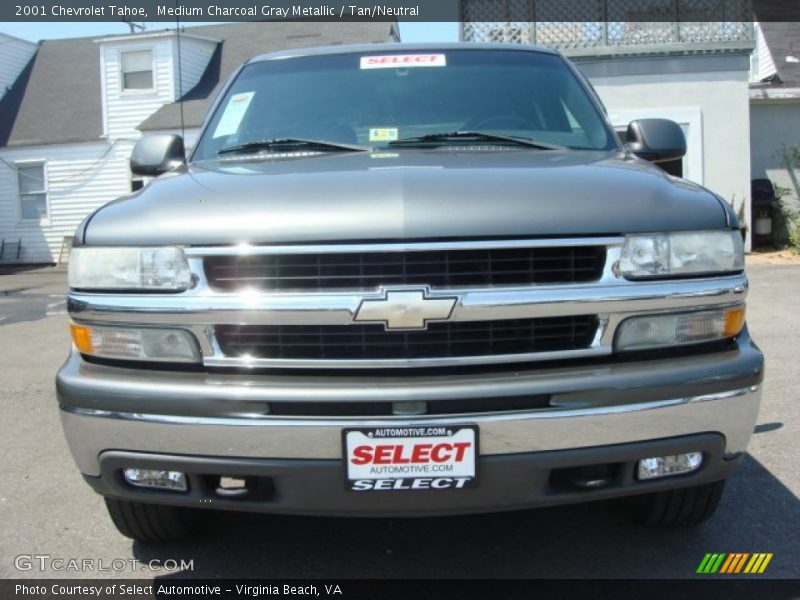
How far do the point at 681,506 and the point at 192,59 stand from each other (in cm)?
1869

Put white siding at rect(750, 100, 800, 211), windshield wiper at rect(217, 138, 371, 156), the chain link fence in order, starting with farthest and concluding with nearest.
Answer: white siding at rect(750, 100, 800, 211) → the chain link fence → windshield wiper at rect(217, 138, 371, 156)

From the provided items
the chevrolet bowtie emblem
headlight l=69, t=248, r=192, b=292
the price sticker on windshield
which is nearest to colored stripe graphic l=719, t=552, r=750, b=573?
the chevrolet bowtie emblem

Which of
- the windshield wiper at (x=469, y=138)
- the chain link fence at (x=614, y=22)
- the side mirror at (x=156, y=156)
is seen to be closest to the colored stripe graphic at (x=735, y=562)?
the windshield wiper at (x=469, y=138)

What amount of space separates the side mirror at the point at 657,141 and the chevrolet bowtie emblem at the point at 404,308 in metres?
1.71

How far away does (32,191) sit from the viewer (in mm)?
19312

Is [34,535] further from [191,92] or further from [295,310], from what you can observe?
[191,92]

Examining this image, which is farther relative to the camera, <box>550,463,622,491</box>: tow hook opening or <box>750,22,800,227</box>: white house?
<box>750,22,800,227</box>: white house

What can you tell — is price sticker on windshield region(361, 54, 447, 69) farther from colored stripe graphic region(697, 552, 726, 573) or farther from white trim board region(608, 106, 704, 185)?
white trim board region(608, 106, 704, 185)

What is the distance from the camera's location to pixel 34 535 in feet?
10.3

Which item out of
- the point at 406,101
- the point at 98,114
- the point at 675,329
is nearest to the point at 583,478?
the point at 675,329

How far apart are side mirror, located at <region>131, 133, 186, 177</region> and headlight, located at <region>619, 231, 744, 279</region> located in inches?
83.2

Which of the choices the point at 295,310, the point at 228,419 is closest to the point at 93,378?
the point at 228,419

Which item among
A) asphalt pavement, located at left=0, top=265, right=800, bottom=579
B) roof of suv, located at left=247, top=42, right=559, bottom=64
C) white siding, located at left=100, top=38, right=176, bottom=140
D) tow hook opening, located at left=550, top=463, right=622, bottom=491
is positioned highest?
white siding, located at left=100, top=38, right=176, bottom=140

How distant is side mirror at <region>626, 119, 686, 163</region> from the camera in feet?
11.2
